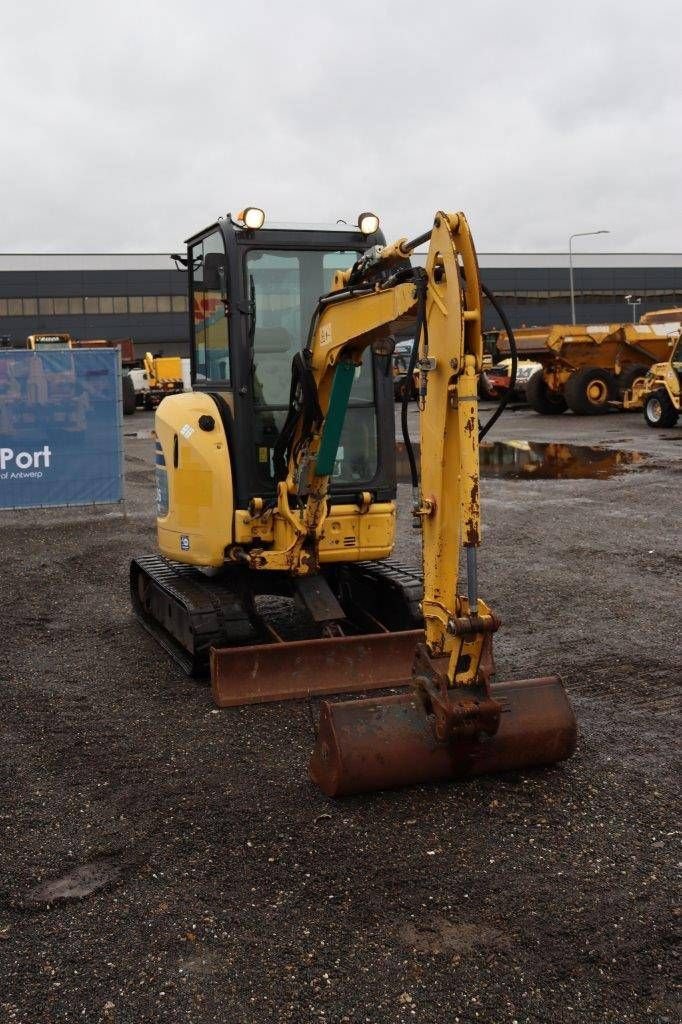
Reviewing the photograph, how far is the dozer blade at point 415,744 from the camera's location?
5145 millimetres

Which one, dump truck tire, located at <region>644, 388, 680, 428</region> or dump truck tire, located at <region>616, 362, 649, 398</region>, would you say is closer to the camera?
dump truck tire, located at <region>644, 388, 680, 428</region>

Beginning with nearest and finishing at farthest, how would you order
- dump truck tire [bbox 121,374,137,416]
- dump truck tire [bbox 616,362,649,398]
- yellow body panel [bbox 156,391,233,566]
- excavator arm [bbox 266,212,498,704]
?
1. excavator arm [bbox 266,212,498,704]
2. yellow body panel [bbox 156,391,233,566]
3. dump truck tire [bbox 616,362,649,398]
4. dump truck tire [bbox 121,374,137,416]

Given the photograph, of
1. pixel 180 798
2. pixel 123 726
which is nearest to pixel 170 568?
pixel 123 726

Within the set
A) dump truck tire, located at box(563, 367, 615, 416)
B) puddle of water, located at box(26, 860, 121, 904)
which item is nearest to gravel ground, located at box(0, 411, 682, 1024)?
puddle of water, located at box(26, 860, 121, 904)

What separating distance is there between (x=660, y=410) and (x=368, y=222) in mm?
20072

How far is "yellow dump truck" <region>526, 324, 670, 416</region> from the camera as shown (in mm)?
29625

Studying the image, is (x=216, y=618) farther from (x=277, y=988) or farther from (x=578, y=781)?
(x=277, y=988)

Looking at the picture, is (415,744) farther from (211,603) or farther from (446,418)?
(211,603)

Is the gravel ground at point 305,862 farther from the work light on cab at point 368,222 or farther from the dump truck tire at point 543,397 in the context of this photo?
the dump truck tire at point 543,397

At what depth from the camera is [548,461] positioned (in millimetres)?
20203

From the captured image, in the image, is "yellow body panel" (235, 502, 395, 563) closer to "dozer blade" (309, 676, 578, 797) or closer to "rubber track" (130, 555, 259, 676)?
"rubber track" (130, 555, 259, 676)

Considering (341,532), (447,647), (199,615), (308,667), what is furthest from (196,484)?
(447,647)

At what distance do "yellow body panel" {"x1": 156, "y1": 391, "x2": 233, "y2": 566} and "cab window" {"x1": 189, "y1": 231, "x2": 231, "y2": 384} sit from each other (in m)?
0.25

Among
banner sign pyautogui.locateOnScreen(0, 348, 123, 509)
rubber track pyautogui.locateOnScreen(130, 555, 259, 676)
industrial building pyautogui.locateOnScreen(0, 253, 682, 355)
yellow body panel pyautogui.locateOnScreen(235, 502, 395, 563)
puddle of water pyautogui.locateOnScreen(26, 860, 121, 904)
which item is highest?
industrial building pyautogui.locateOnScreen(0, 253, 682, 355)
